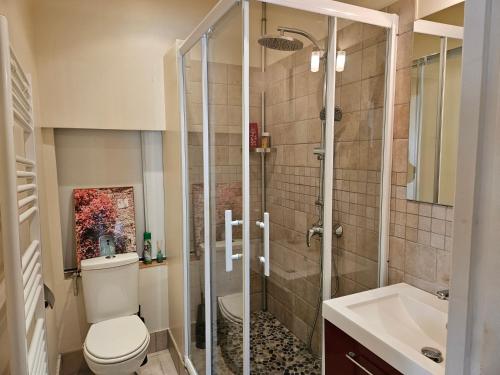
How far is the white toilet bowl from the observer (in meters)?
2.03

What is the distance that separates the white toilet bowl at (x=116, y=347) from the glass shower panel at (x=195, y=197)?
357 mm

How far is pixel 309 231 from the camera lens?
2.06 m

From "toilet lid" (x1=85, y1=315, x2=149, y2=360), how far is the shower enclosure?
1.37 ft

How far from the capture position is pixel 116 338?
2207 mm

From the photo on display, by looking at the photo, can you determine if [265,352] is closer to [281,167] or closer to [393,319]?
[393,319]

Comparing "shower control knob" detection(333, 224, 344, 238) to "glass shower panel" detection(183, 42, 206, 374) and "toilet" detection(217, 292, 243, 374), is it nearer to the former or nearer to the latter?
"toilet" detection(217, 292, 243, 374)

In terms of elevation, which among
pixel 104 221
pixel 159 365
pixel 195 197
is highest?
pixel 195 197

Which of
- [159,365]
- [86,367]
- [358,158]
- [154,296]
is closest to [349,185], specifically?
[358,158]

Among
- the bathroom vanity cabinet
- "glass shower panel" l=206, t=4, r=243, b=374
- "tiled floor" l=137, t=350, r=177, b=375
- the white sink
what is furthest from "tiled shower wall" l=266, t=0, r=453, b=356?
"tiled floor" l=137, t=350, r=177, b=375

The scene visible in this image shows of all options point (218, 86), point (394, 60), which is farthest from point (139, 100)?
point (394, 60)

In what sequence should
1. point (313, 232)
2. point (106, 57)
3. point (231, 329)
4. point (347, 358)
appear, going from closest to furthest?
point (347, 358), point (231, 329), point (313, 232), point (106, 57)

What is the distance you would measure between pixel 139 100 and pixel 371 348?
2.27 m

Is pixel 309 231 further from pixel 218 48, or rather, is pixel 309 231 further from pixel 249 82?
pixel 218 48

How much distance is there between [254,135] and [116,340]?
1.62 m
